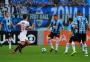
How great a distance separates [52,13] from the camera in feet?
109

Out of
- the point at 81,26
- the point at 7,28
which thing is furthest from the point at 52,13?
the point at 81,26

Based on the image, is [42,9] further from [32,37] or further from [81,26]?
[81,26]

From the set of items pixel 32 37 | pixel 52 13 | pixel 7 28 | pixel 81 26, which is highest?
pixel 52 13

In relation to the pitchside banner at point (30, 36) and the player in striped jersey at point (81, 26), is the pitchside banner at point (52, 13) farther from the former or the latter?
the player in striped jersey at point (81, 26)

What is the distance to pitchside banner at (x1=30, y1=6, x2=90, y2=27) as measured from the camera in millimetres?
32256

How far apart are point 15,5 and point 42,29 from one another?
460 centimetres

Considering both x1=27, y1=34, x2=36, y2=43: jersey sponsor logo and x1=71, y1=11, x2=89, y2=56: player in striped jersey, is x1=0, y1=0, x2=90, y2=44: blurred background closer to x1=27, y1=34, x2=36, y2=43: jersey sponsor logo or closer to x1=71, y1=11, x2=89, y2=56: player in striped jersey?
x1=27, y1=34, x2=36, y2=43: jersey sponsor logo

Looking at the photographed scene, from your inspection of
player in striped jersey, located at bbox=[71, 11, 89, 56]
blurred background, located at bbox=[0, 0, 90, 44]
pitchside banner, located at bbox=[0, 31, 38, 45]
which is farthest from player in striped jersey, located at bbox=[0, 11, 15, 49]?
player in striped jersey, located at bbox=[71, 11, 89, 56]

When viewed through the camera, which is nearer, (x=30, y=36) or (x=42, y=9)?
(x=30, y=36)

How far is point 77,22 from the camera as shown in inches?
843

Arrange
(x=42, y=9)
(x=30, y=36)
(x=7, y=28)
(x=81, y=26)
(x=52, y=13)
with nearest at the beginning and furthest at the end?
(x=81, y=26) → (x=7, y=28) → (x=30, y=36) → (x=52, y=13) → (x=42, y=9)

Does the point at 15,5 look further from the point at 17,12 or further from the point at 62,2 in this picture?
the point at 62,2

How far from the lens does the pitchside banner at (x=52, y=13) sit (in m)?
32.3

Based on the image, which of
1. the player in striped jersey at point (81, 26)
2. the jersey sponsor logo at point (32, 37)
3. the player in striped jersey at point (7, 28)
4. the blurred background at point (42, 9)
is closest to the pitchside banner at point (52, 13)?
the blurred background at point (42, 9)
